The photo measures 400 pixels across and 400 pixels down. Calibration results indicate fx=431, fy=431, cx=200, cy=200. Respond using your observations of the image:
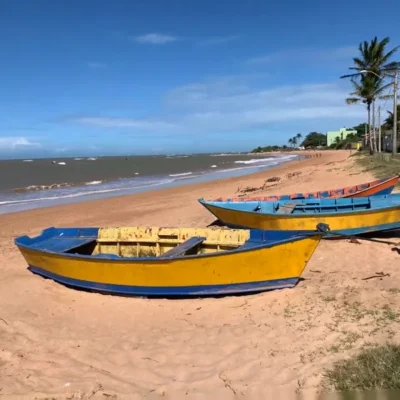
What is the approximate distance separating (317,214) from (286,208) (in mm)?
1417

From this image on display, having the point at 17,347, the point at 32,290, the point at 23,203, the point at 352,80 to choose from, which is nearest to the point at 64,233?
the point at 32,290

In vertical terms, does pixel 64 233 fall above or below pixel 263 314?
above

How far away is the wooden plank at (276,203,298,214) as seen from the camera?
9.96 m

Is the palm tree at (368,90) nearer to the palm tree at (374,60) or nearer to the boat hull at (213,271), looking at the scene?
the palm tree at (374,60)

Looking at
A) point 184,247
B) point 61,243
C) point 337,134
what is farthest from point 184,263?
point 337,134

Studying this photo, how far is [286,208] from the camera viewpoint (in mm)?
10172

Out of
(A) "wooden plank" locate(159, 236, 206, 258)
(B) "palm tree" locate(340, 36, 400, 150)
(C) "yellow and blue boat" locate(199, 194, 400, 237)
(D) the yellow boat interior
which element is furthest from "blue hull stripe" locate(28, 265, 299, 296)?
(B) "palm tree" locate(340, 36, 400, 150)

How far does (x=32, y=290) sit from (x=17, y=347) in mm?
2204

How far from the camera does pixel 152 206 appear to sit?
17625mm

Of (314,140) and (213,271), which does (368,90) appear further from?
(314,140)

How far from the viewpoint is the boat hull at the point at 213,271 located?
5.95m

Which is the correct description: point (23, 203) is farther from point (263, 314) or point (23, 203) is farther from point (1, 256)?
point (263, 314)

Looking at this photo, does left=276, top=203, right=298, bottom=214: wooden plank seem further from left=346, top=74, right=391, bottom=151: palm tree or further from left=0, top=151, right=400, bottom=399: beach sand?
left=346, top=74, right=391, bottom=151: palm tree

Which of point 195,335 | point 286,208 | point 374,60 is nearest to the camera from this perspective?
point 195,335
